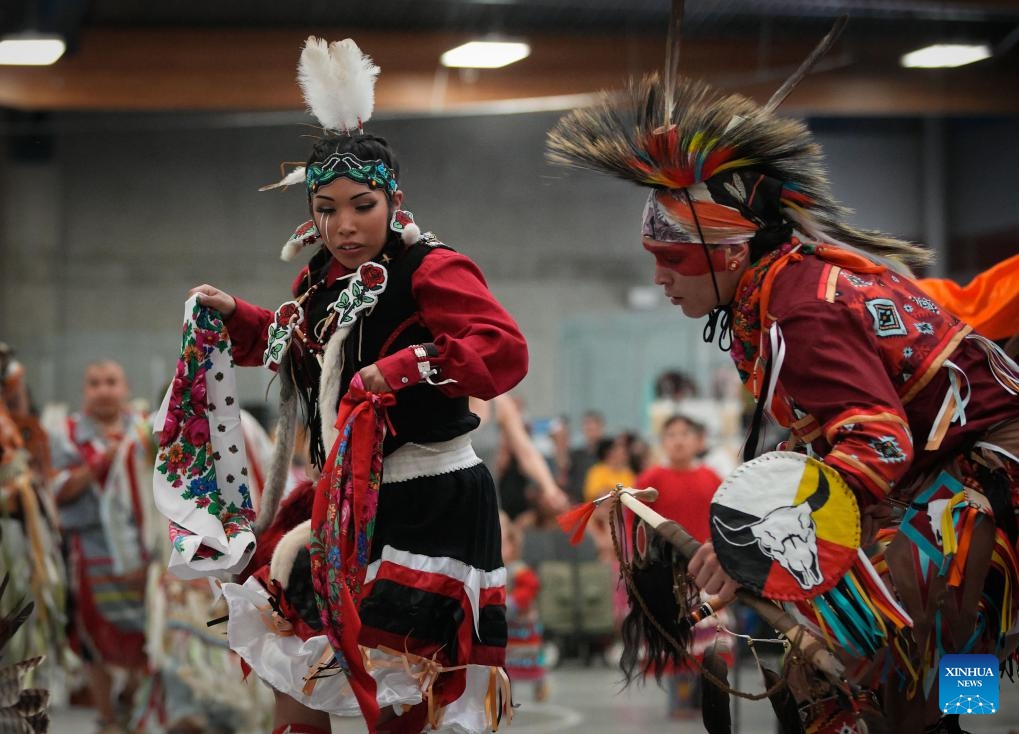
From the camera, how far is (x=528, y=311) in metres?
10.6

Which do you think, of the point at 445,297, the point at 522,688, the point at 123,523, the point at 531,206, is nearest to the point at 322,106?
the point at 445,297

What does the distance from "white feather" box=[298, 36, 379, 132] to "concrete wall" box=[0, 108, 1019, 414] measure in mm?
5952

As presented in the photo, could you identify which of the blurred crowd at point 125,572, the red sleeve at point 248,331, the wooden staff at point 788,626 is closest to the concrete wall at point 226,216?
the blurred crowd at point 125,572

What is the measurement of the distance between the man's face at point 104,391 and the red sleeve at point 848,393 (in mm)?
4540

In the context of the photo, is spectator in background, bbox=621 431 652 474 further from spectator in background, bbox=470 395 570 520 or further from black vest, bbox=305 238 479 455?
black vest, bbox=305 238 479 455

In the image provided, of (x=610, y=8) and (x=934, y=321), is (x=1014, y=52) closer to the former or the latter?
(x=610, y=8)

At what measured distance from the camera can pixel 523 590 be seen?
22.2 ft

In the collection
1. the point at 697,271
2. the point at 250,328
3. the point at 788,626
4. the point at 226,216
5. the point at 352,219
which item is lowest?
the point at 788,626

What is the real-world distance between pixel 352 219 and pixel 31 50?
6.31 metres

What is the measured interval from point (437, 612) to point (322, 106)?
108cm

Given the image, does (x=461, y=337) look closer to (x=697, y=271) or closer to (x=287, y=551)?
(x=697, y=271)

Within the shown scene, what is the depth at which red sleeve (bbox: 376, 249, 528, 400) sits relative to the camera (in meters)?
2.55

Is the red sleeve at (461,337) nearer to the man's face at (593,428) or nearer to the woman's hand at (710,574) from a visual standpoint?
the woman's hand at (710,574)

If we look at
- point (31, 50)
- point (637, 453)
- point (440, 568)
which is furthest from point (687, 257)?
point (637, 453)
